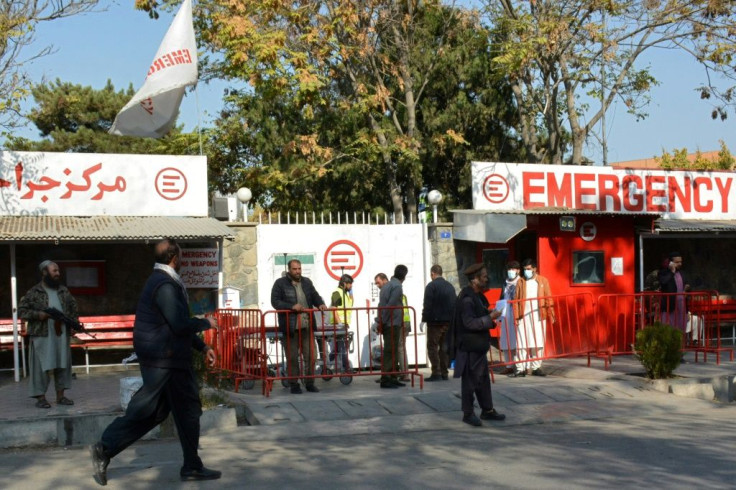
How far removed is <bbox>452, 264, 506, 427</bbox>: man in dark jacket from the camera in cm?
945

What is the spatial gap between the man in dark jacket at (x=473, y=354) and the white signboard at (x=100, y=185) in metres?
7.14

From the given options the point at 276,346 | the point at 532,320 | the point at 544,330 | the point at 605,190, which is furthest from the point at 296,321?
the point at 605,190

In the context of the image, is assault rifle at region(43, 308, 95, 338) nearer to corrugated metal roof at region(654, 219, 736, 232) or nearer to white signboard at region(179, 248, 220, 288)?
white signboard at region(179, 248, 220, 288)

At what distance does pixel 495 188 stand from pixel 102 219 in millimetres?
6858

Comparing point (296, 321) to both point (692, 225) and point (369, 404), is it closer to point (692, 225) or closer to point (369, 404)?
point (369, 404)

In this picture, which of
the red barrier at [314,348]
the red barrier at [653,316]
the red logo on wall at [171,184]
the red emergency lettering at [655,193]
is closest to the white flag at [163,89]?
the red logo on wall at [171,184]

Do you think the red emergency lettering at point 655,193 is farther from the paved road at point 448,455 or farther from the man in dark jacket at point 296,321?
the man in dark jacket at point 296,321

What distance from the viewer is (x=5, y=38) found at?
14414mm

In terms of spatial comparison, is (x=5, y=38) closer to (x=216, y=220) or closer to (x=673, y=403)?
(x=216, y=220)

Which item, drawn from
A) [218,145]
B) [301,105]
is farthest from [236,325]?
[218,145]

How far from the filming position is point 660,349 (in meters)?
11.7

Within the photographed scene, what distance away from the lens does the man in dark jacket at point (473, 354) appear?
9445mm

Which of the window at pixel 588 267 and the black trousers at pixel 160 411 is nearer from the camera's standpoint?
the black trousers at pixel 160 411

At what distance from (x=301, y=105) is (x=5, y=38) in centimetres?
807
